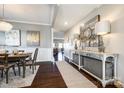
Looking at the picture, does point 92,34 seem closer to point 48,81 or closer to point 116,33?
point 116,33

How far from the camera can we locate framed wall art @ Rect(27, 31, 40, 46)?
6645 millimetres

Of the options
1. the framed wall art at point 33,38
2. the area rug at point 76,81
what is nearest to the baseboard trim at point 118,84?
the area rug at point 76,81

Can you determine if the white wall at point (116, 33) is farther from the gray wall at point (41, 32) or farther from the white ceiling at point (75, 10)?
the gray wall at point (41, 32)

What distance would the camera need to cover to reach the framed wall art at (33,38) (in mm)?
6645

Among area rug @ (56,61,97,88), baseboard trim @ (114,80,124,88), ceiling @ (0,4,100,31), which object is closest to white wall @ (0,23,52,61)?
ceiling @ (0,4,100,31)

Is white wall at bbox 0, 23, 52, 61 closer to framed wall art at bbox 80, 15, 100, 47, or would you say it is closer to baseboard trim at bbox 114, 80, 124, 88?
framed wall art at bbox 80, 15, 100, 47

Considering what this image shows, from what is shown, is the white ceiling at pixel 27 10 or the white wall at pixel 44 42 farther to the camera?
the white wall at pixel 44 42

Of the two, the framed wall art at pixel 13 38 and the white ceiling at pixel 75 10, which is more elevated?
the white ceiling at pixel 75 10

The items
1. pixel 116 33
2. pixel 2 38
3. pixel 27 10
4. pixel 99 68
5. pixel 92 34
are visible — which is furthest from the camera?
pixel 2 38

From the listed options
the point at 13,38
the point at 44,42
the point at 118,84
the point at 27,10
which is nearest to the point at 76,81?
the point at 118,84

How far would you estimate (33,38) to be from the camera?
22.1ft

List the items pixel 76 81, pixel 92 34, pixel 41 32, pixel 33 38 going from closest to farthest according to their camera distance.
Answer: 1. pixel 76 81
2. pixel 92 34
3. pixel 33 38
4. pixel 41 32

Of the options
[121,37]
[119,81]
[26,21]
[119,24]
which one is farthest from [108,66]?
[26,21]

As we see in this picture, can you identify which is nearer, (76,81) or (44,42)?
(76,81)
